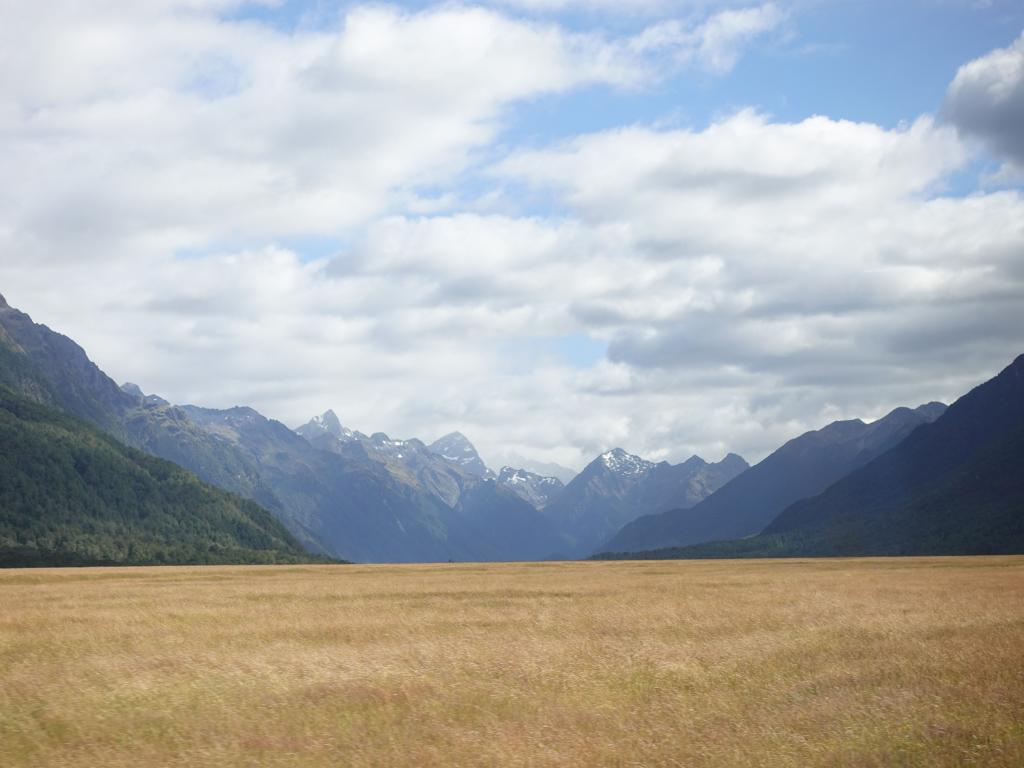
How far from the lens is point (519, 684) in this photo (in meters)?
23.7

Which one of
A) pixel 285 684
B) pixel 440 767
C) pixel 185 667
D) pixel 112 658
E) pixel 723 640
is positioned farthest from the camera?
pixel 723 640

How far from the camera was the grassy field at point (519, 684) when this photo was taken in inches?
683

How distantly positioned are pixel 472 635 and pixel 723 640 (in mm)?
8837

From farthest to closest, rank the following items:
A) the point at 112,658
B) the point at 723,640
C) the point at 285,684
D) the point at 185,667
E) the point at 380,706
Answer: the point at 723,640, the point at 112,658, the point at 185,667, the point at 285,684, the point at 380,706

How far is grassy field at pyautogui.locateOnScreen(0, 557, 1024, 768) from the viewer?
683 inches

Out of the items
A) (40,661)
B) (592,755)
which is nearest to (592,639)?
(592,755)

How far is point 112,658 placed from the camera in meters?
27.9

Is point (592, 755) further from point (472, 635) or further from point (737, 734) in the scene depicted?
point (472, 635)

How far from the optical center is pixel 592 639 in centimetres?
3181

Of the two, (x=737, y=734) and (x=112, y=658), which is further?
(x=112, y=658)

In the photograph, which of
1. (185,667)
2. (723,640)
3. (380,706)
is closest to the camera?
(380,706)

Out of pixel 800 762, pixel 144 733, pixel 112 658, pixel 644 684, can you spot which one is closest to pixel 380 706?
pixel 144 733

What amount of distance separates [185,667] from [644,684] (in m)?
13.0

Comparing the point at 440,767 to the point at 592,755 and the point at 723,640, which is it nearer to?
the point at 592,755
